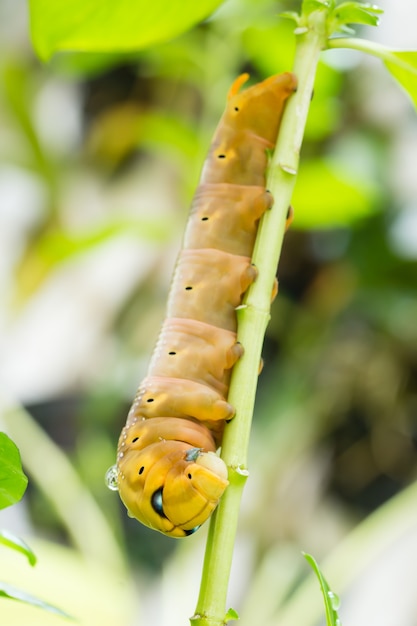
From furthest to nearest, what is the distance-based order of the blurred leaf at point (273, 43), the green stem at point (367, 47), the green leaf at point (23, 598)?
the blurred leaf at point (273, 43)
the green stem at point (367, 47)
the green leaf at point (23, 598)

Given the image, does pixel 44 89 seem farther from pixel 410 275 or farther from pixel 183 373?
pixel 183 373

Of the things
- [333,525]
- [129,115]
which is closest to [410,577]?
[333,525]

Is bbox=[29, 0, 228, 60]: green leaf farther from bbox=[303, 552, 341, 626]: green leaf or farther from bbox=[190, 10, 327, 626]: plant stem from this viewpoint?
bbox=[303, 552, 341, 626]: green leaf

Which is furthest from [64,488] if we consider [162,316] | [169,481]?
[169,481]

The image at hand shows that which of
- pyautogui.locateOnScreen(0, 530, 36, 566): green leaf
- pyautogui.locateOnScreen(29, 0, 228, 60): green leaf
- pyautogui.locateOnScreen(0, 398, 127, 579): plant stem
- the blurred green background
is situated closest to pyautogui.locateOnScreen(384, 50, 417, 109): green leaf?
pyautogui.locateOnScreen(29, 0, 228, 60): green leaf

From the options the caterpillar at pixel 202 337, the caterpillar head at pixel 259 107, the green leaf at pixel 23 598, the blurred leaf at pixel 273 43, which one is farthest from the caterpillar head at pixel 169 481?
the blurred leaf at pixel 273 43

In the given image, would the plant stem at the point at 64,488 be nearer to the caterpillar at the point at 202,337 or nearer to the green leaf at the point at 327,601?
the caterpillar at the point at 202,337
